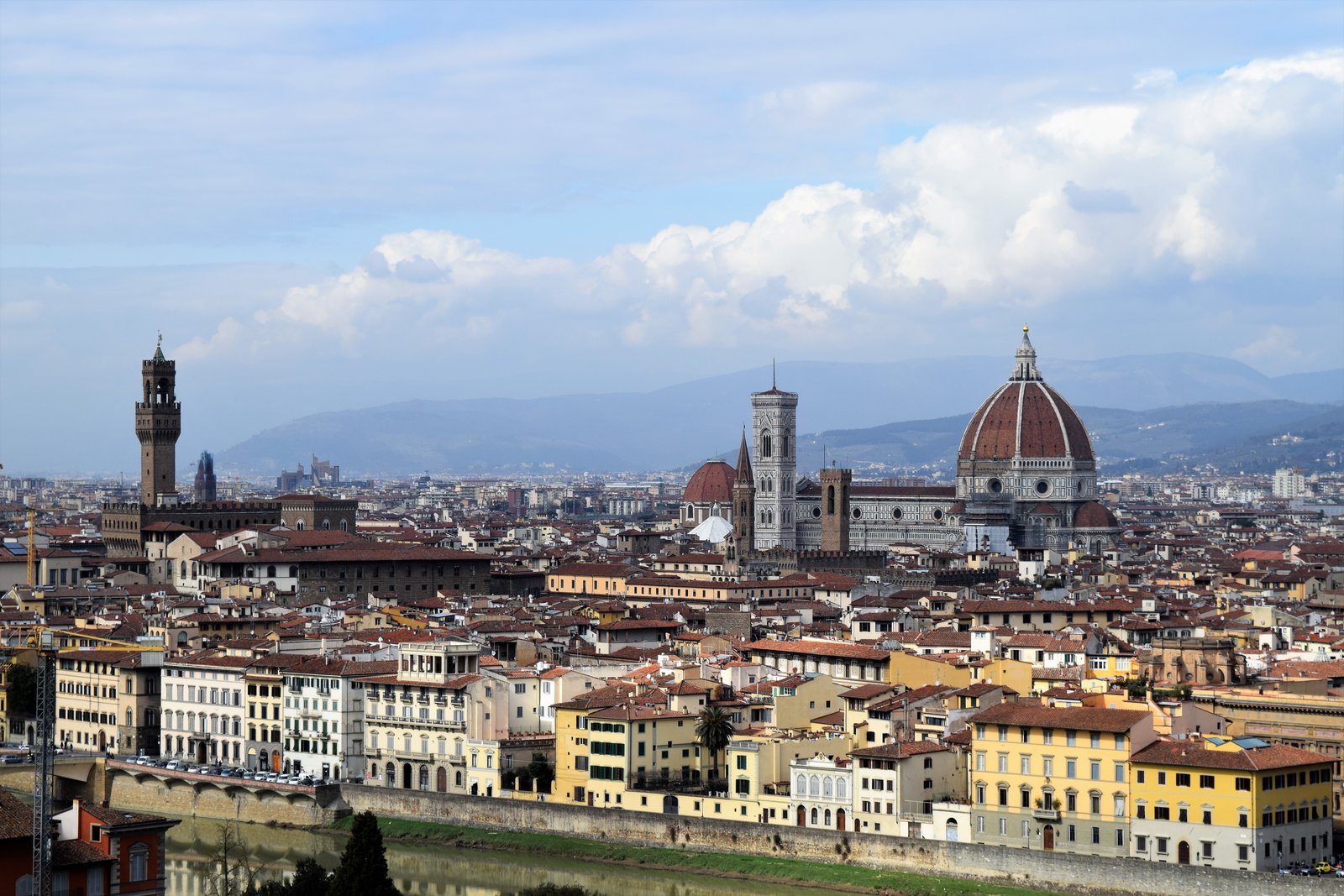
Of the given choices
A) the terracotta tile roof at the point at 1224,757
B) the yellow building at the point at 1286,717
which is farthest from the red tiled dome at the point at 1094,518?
the terracotta tile roof at the point at 1224,757

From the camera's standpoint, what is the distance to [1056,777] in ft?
135

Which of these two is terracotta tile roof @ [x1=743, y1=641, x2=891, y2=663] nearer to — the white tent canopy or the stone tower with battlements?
the stone tower with battlements

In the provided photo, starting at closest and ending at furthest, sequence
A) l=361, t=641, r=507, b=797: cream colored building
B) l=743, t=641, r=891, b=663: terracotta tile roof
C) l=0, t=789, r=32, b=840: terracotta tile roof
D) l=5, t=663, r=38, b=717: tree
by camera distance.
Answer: l=0, t=789, r=32, b=840: terracotta tile roof → l=361, t=641, r=507, b=797: cream colored building → l=743, t=641, r=891, b=663: terracotta tile roof → l=5, t=663, r=38, b=717: tree

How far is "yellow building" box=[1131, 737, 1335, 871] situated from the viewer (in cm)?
3822

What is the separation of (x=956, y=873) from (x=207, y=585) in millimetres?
45307

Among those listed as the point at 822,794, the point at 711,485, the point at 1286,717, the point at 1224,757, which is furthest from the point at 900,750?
the point at 711,485

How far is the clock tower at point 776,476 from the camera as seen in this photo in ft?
407

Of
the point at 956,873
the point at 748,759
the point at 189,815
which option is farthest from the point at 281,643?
the point at 956,873

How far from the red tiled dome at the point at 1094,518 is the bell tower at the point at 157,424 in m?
45.3

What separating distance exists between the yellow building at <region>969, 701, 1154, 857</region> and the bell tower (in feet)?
215

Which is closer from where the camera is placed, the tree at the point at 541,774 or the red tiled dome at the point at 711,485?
the tree at the point at 541,774

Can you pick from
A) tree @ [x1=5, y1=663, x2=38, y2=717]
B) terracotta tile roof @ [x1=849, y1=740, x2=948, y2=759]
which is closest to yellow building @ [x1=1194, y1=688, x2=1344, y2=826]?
Answer: terracotta tile roof @ [x1=849, y1=740, x2=948, y2=759]

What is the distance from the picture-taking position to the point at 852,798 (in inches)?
1694

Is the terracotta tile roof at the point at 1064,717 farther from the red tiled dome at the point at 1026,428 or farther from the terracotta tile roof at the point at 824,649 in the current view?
the red tiled dome at the point at 1026,428
